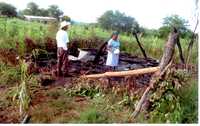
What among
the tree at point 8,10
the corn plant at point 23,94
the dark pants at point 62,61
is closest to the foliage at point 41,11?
the tree at point 8,10

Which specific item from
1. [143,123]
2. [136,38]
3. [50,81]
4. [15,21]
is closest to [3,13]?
[15,21]

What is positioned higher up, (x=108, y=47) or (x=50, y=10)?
(x=50, y=10)

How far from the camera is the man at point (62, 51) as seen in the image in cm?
557

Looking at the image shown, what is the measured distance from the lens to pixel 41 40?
18.7ft

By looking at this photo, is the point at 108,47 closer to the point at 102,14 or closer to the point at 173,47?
the point at 102,14

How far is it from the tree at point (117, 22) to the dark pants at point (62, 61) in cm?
52

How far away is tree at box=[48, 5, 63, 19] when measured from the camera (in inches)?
212

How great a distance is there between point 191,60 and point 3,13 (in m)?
2.06

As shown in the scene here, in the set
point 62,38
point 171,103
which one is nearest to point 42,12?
point 62,38

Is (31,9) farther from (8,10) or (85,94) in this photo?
(85,94)

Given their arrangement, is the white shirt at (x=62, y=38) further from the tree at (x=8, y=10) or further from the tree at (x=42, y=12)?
the tree at (x=8, y=10)

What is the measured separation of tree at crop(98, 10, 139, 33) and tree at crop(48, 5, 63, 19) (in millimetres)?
452

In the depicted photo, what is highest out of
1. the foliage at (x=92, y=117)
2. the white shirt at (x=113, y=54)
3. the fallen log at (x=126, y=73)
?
the white shirt at (x=113, y=54)

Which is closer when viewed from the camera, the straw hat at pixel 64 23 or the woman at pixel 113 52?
the straw hat at pixel 64 23
